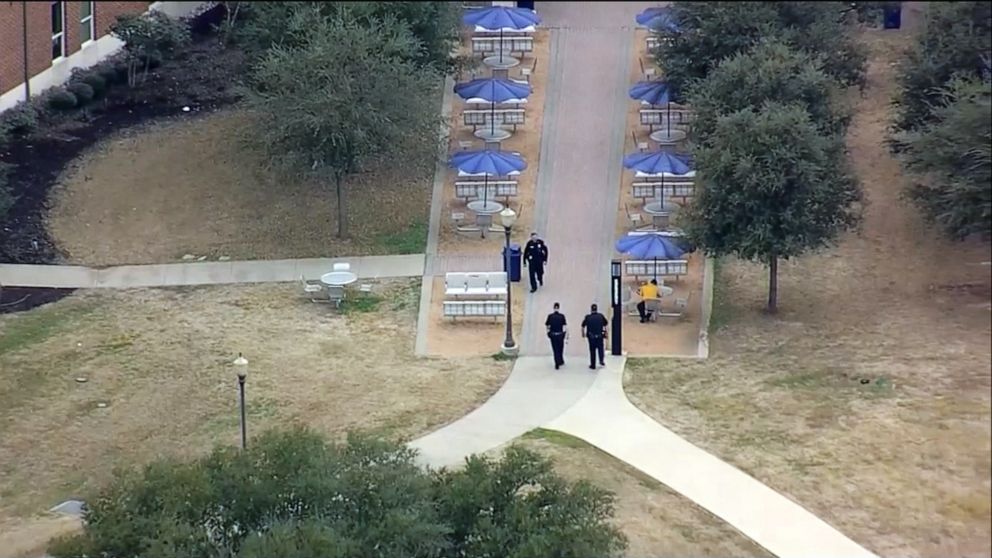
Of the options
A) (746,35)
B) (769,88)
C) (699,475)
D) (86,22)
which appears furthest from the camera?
(86,22)

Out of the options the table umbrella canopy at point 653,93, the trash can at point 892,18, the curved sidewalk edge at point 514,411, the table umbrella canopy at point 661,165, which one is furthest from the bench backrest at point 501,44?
the curved sidewalk edge at point 514,411

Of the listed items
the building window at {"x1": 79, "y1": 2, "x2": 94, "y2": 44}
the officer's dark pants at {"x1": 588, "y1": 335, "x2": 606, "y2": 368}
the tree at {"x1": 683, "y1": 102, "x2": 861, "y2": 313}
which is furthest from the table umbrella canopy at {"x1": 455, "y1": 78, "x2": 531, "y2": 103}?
the officer's dark pants at {"x1": 588, "y1": 335, "x2": 606, "y2": 368}

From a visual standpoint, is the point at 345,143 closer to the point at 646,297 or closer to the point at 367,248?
the point at 367,248

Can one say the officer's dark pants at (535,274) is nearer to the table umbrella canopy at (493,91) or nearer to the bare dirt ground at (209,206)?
the bare dirt ground at (209,206)

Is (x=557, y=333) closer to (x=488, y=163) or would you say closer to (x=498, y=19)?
(x=488, y=163)

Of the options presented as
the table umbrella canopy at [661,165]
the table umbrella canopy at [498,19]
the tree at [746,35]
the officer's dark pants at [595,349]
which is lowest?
the officer's dark pants at [595,349]

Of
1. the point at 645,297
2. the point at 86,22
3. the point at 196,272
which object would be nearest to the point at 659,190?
the point at 645,297
